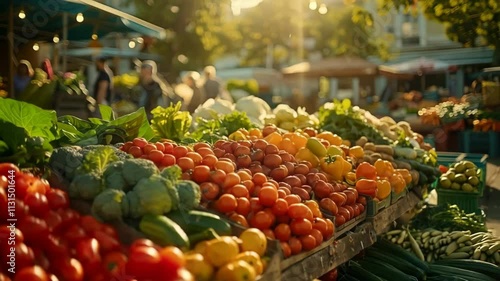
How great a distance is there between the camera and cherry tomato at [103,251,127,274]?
104 inches

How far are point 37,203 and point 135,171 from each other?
0.60 metres

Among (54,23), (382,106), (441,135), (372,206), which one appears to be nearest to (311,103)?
(382,106)

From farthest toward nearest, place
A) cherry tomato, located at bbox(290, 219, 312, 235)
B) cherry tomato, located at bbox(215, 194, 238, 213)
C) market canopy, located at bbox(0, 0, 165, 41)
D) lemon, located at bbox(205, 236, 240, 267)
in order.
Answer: market canopy, located at bbox(0, 0, 165, 41), cherry tomato, located at bbox(290, 219, 312, 235), cherry tomato, located at bbox(215, 194, 238, 213), lemon, located at bbox(205, 236, 240, 267)

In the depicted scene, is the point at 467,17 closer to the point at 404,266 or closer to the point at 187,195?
the point at 404,266

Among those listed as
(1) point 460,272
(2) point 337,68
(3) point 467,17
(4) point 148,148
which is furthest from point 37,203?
(2) point 337,68

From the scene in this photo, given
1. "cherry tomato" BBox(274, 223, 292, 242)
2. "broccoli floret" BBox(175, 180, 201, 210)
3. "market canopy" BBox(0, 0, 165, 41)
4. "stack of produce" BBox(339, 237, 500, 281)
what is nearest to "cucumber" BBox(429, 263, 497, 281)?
"stack of produce" BBox(339, 237, 500, 281)

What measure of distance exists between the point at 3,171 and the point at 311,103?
72.7ft

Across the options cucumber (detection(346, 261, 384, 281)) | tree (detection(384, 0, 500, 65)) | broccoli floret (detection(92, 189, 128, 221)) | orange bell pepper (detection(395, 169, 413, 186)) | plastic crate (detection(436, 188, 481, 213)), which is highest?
tree (detection(384, 0, 500, 65))

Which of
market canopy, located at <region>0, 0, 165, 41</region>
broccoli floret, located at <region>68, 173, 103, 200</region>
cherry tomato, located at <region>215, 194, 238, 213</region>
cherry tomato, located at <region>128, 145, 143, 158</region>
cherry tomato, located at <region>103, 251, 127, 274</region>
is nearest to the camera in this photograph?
cherry tomato, located at <region>103, 251, 127, 274</region>

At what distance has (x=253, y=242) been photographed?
3.13 meters

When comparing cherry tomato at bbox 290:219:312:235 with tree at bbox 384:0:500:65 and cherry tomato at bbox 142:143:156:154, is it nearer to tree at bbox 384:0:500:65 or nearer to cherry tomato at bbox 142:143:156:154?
cherry tomato at bbox 142:143:156:154

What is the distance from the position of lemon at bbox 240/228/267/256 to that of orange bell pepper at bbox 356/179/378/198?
214cm

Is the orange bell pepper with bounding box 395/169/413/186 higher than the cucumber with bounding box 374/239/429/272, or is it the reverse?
the orange bell pepper with bounding box 395/169/413/186

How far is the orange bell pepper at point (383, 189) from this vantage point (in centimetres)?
539
